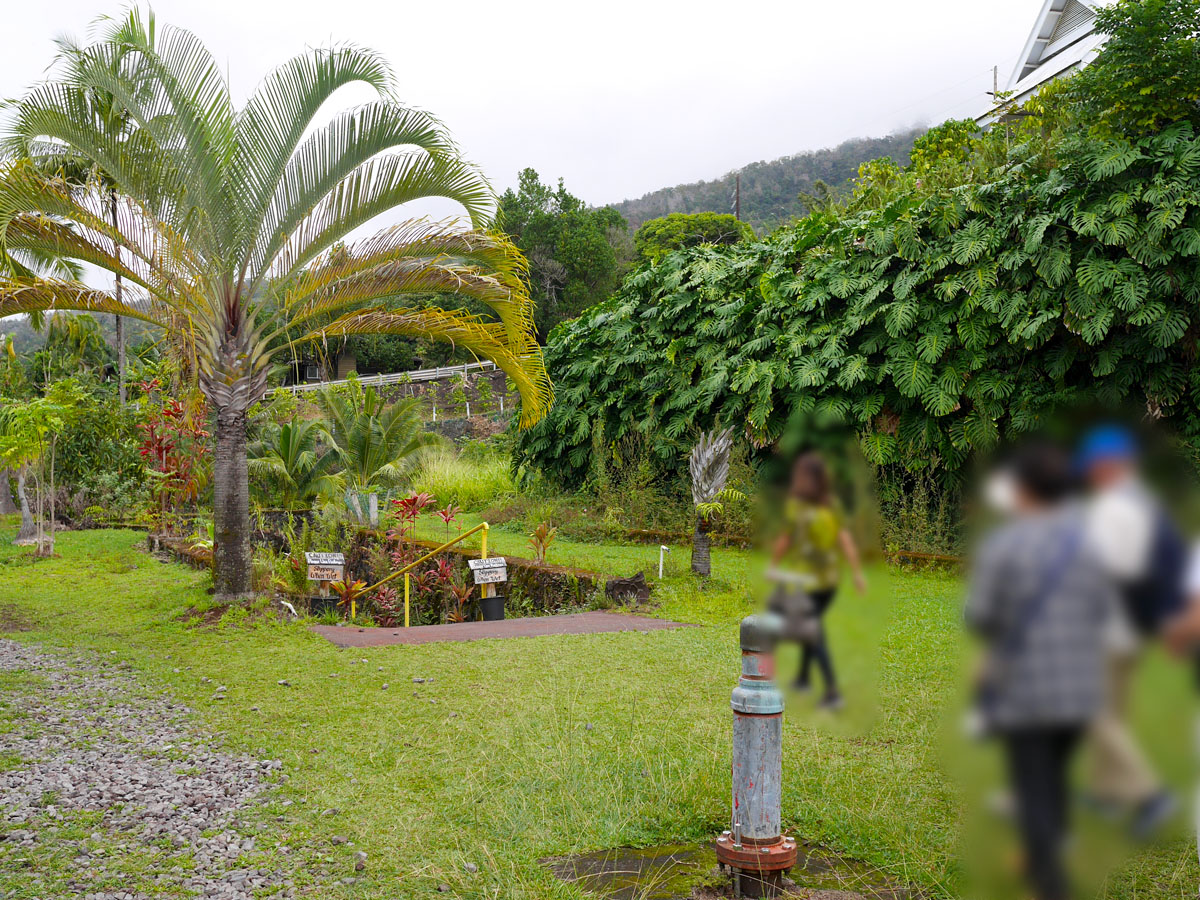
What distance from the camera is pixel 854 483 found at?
36 cm

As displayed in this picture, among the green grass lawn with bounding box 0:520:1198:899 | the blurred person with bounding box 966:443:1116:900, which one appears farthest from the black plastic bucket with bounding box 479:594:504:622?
the blurred person with bounding box 966:443:1116:900

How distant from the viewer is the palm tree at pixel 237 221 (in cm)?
747

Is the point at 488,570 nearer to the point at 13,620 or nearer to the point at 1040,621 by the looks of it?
the point at 13,620

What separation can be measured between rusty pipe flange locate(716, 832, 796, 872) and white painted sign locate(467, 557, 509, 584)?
5.92 m

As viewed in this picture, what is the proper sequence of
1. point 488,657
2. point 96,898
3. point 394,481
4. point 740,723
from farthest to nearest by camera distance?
point 394,481 < point 488,657 < point 96,898 < point 740,723

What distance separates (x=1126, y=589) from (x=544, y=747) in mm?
5029

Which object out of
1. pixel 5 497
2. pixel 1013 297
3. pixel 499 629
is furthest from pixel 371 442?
pixel 1013 297

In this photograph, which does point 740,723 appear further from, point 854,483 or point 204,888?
point 854,483

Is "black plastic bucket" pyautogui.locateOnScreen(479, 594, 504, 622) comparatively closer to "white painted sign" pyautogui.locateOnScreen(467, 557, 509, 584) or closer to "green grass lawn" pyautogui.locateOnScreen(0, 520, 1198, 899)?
"white painted sign" pyautogui.locateOnScreen(467, 557, 509, 584)

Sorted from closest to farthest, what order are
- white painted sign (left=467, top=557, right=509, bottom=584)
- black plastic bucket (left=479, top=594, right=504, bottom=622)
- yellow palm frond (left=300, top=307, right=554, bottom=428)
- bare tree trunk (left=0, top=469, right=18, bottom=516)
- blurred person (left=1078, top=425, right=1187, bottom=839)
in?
blurred person (left=1078, top=425, right=1187, bottom=839) → yellow palm frond (left=300, top=307, right=554, bottom=428) → white painted sign (left=467, top=557, right=509, bottom=584) → black plastic bucket (left=479, top=594, right=504, bottom=622) → bare tree trunk (left=0, top=469, right=18, bottom=516)

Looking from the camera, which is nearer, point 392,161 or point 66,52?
point 66,52

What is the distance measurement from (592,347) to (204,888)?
405 inches

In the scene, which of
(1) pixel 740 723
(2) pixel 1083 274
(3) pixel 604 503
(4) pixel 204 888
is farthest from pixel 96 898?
(3) pixel 604 503

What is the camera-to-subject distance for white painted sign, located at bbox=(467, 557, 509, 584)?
30.3 ft
